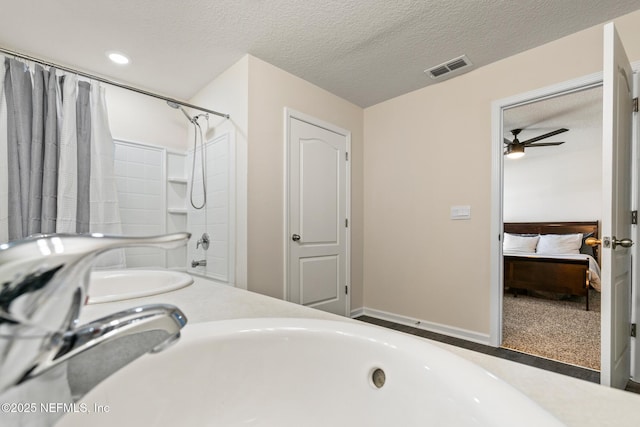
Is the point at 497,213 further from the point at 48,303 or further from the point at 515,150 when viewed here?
the point at 48,303

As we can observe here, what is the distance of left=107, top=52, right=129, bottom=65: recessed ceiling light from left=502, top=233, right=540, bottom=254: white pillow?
5277mm

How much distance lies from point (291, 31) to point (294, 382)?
6.67ft

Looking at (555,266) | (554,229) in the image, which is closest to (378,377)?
(555,266)

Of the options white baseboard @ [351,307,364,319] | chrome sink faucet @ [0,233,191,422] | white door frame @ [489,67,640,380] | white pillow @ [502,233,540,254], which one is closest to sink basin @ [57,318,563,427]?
chrome sink faucet @ [0,233,191,422]

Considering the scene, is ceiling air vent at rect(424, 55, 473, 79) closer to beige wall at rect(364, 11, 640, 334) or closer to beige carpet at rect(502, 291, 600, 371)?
beige wall at rect(364, 11, 640, 334)

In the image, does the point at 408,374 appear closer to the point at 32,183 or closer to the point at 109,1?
the point at 32,183

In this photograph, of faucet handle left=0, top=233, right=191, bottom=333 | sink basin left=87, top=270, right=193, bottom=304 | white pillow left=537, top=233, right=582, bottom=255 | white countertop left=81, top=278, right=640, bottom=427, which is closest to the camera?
faucet handle left=0, top=233, right=191, bottom=333

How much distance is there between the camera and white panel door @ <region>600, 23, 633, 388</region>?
1.20 m

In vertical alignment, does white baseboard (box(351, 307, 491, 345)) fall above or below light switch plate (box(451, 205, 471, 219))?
below

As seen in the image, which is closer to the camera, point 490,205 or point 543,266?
point 490,205

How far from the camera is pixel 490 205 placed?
2205mm

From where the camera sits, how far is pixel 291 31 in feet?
6.16

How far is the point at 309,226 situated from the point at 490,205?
4.81 feet

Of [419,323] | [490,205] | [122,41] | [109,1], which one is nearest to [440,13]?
[490,205]
